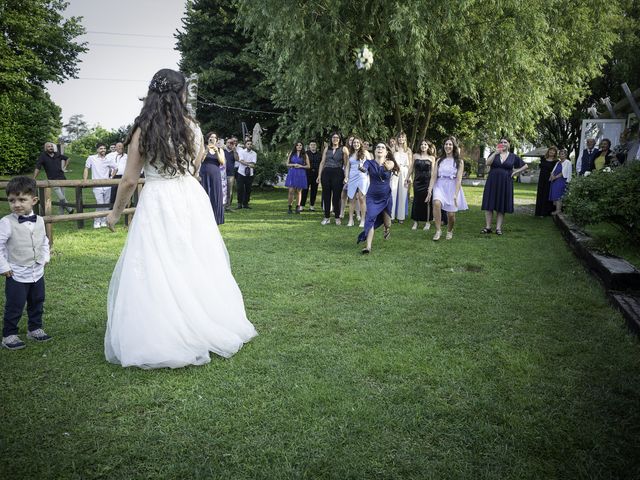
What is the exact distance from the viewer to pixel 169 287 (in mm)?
4000

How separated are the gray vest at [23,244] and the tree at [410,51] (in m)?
11.4

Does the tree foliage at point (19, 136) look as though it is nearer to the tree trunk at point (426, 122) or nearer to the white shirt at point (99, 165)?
the white shirt at point (99, 165)

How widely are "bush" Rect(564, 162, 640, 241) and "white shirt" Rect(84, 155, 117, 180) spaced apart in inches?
417

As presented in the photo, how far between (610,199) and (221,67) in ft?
79.4

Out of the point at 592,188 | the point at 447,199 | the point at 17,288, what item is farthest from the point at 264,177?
the point at 17,288

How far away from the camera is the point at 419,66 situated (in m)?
13.9

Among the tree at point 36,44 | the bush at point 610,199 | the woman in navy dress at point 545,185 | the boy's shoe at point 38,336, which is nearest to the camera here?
the boy's shoe at point 38,336

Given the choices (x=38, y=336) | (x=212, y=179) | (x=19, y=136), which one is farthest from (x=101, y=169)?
(x=19, y=136)

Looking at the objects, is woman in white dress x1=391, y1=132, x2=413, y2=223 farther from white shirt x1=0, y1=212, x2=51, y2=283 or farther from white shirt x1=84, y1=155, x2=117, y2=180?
white shirt x1=0, y1=212, x2=51, y2=283

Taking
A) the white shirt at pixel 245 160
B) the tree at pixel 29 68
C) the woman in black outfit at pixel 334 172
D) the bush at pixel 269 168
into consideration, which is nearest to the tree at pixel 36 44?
the tree at pixel 29 68

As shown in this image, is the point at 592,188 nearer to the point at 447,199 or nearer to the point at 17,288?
the point at 447,199

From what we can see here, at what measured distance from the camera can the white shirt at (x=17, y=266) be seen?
4.10 metres

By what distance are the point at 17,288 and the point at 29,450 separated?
6.05ft

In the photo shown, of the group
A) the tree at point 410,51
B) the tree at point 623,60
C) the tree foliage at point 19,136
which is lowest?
the tree foliage at point 19,136
